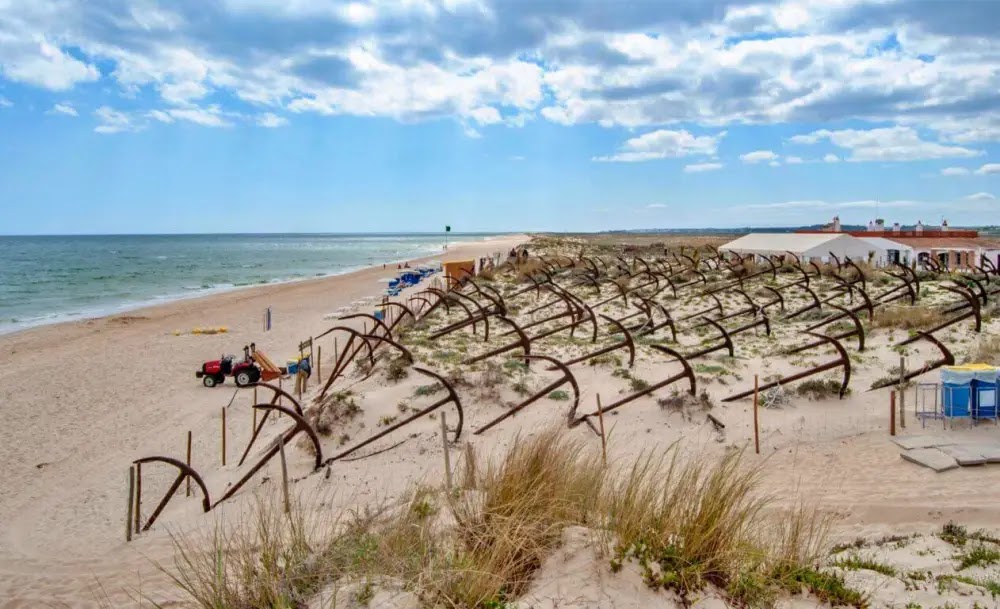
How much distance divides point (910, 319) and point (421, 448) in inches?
430

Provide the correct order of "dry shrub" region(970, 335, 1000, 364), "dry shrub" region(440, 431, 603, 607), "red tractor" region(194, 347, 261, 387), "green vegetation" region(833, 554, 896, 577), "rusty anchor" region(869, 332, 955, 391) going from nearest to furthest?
"dry shrub" region(440, 431, 603, 607), "green vegetation" region(833, 554, 896, 577), "rusty anchor" region(869, 332, 955, 391), "dry shrub" region(970, 335, 1000, 364), "red tractor" region(194, 347, 261, 387)

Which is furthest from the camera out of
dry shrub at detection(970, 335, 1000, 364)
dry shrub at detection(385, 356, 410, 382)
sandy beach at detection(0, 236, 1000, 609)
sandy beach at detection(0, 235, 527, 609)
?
dry shrub at detection(385, 356, 410, 382)

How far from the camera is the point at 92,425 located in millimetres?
12969

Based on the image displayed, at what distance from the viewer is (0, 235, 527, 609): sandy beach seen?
711 centimetres

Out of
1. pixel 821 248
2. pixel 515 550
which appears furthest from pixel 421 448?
pixel 821 248

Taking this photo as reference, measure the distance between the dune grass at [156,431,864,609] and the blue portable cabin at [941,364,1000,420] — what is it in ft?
20.3

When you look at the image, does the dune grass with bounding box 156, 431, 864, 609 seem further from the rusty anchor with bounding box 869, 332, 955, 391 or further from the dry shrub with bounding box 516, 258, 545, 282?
the dry shrub with bounding box 516, 258, 545, 282

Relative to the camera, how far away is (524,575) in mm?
3768

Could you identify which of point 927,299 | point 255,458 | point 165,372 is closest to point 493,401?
point 255,458

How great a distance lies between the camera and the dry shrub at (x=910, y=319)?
13336 mm

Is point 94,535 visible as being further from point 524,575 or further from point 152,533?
point 524,575

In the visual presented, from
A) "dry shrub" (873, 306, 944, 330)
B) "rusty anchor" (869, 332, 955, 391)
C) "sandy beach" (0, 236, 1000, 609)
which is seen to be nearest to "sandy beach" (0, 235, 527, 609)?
"sandy beach" (0, 236, 1000, 609)

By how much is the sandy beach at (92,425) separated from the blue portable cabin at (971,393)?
10015 millimetres

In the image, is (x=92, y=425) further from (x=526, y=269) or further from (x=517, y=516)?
(x=526, y=269)
